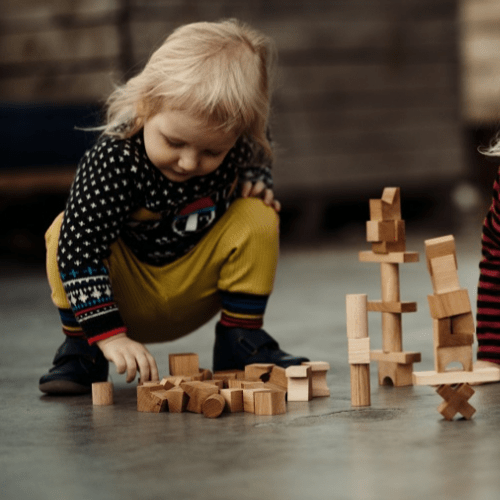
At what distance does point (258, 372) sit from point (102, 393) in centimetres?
29

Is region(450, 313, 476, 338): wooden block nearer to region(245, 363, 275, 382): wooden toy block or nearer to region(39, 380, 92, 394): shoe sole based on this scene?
region(245, 363, 275, 382): wooden toy block

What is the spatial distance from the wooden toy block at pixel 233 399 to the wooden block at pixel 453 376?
13.3 inches

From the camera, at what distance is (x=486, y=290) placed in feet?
6.69

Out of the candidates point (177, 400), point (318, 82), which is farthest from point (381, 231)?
point (318, 82)

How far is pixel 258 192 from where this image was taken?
228 cm

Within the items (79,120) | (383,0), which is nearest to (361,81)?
(383,0)

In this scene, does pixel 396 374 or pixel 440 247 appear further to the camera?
pixel 396 374

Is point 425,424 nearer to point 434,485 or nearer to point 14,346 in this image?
point 434,485

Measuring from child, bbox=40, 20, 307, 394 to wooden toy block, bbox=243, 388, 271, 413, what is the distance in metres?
0.25

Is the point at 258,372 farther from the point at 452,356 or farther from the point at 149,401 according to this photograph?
the point at 452,356

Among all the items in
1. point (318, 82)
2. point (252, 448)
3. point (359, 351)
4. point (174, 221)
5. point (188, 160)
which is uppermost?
point (318, 82)

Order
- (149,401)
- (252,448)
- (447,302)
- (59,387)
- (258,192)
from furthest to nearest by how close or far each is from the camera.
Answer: (258,192) → (59,387) → (149,401) → (447,302) → (252,448)

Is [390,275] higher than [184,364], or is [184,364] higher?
[390,275]

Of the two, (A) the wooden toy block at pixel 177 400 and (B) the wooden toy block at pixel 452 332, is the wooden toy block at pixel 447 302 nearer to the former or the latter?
(B) the wooden toy block at pixel 452 332
